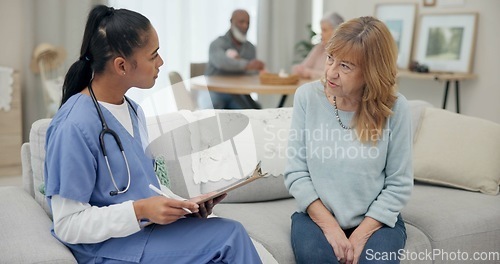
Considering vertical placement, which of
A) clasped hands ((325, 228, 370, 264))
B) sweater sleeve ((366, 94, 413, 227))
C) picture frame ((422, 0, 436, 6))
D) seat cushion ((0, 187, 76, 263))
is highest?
picture frame ((422, 0, 436, 6))

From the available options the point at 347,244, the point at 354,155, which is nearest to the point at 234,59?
the point at 354,155

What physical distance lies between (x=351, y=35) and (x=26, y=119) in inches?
145

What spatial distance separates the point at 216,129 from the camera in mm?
1824

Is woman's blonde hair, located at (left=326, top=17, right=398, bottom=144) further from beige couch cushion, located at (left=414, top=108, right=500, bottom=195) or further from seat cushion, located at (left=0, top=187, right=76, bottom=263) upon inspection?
seat cushion, located at (left=0, top=187, right=76, bottom=263)

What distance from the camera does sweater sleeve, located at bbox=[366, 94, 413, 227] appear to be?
6.40 feet

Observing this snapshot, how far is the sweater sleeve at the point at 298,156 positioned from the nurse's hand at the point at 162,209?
2.17ft

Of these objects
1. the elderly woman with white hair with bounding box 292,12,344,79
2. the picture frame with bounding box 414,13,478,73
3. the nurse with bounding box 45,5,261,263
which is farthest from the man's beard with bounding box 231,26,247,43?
the nurse with bounding box 45,5,261,263

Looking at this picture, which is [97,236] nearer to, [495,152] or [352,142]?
[352,142]

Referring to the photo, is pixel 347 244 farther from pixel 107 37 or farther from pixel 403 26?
pixel 403 26

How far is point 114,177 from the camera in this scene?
1501 millimetres

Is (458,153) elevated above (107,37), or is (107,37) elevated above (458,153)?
(107,37)

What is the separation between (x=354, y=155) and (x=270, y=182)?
533 millimetres

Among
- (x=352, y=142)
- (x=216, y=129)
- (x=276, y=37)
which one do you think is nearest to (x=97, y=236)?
(x=216, y=129)

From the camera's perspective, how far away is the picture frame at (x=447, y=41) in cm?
505
